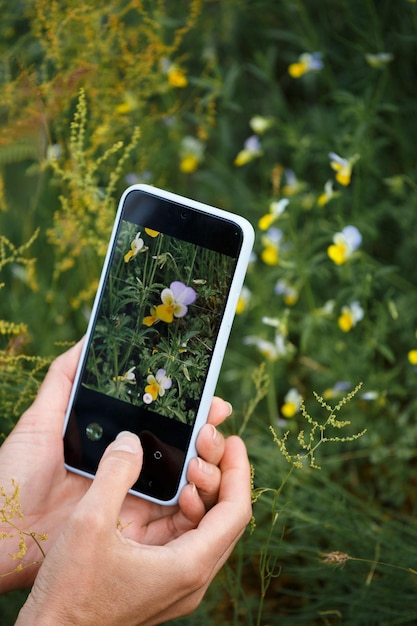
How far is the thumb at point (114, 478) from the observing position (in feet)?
3.20

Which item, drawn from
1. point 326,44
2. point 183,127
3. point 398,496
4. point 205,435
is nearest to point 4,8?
point 183,127

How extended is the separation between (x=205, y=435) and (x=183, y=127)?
4.06 ft

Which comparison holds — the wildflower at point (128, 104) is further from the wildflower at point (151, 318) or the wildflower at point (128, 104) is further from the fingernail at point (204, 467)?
the fingernail at point (204, 467)

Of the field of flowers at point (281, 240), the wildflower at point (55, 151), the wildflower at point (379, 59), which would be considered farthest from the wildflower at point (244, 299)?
the wildflower at point (379, 59)

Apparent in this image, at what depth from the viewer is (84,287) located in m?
1.88

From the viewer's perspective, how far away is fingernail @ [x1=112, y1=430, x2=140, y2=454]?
3.59 feet

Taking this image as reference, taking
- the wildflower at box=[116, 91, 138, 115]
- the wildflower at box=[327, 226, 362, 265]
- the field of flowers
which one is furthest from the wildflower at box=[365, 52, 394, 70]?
the wildflower at box=[116, 91, 138, 115]

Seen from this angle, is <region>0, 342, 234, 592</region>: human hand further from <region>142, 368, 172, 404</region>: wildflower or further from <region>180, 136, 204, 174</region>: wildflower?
<region>180, 136, 204, 174</region>: wildflower

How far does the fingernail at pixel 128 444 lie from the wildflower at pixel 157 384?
99 mm

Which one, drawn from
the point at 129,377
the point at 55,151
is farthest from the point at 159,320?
the point at 55,151

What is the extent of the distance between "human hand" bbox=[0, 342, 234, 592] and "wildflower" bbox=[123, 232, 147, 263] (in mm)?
224

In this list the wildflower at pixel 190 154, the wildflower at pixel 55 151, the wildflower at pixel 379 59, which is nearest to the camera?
the wildflower at pixel 55 151

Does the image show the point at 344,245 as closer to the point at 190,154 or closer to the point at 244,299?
the point at 244,299

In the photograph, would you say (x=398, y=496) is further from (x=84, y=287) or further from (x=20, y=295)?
(x=20, y=295)
